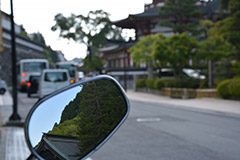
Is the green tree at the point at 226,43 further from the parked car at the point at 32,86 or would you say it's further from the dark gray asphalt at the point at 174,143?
the dark gray asphalt at the point at 174,143

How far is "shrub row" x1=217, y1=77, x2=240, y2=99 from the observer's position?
21.6m

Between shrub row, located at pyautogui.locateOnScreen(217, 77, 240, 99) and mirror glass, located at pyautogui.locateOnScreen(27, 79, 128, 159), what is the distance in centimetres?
2035

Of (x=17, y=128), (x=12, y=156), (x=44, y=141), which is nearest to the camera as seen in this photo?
(x=44, y=141)

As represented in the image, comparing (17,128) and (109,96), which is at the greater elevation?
(109,96)

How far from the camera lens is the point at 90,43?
9.21 meters

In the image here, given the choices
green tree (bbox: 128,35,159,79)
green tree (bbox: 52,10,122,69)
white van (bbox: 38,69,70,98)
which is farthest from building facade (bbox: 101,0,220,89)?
green tree (bbox: 52,10,122,69)

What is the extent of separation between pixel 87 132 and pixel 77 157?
129mm

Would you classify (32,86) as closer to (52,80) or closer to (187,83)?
(52,80)

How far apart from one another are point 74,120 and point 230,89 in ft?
69.6

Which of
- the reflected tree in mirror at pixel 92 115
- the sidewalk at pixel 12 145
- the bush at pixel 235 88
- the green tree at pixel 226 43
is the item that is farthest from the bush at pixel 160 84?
the reflected tree in mirror at pixel 92 115

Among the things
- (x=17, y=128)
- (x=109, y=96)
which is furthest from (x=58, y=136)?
(x=17, y=128)

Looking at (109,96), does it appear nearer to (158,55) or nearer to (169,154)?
(169,154)

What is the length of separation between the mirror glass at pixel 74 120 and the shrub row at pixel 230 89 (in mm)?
20349

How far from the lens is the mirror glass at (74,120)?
1.86 meters
